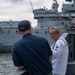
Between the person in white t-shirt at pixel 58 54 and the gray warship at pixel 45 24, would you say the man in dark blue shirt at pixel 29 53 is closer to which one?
the person in white t-shirt at pixel 58 54

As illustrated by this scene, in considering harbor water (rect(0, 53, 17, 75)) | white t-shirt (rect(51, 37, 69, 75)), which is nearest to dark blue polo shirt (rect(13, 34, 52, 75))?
white t-shirt (rect(51, 37, 69, 75))

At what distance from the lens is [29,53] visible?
10.6 ft

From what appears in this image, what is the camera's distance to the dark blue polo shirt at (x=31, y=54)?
3197 mm

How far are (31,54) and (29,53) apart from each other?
0.03 m

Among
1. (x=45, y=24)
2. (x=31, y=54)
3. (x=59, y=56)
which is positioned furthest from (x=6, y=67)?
(x=45, y=24)

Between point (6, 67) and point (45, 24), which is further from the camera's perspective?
point (45, 24)

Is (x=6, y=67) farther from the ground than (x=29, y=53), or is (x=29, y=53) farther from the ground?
(x=29, y=53)

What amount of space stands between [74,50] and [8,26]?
45.3 metres

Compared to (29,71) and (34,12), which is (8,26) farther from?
(29,71)

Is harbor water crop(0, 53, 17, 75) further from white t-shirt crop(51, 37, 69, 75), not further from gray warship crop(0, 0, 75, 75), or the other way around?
gray warship crop(0, 0, 75, 75)

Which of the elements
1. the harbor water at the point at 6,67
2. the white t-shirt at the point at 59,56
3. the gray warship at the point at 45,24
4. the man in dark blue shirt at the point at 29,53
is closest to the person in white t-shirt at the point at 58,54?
the white t-shirt at the point at 59,56

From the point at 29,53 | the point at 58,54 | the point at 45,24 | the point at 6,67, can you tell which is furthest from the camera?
the point at 45,24

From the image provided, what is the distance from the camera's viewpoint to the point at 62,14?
55.2 meters

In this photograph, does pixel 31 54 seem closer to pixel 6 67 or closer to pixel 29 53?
pixel 29 53
